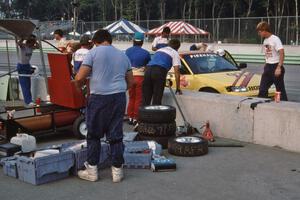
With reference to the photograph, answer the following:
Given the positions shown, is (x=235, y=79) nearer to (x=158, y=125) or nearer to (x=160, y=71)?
(x=160, y=71)

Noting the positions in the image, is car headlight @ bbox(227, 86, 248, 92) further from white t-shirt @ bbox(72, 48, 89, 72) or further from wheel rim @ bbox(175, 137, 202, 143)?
wheel rim @ bbox(175, 137, 202, 143)

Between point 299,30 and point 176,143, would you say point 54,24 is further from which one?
point 176,143

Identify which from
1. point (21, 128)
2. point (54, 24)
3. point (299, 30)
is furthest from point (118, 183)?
point (54, 24)

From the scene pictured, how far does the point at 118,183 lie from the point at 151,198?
2.30ft

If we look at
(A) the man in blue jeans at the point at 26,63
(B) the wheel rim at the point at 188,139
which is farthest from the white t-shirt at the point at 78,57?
(B) the wheel rim at the point at 188,139

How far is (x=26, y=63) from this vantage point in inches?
460

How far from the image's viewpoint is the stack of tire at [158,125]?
7828 millimetres

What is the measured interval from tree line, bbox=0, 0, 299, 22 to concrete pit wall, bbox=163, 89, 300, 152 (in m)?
53.0

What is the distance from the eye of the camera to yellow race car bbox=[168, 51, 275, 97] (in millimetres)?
10867

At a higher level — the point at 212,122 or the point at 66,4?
the point at 66,4

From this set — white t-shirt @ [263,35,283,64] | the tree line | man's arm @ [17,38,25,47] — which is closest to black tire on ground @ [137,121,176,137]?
white t-shirt @ [263,35,283,64]

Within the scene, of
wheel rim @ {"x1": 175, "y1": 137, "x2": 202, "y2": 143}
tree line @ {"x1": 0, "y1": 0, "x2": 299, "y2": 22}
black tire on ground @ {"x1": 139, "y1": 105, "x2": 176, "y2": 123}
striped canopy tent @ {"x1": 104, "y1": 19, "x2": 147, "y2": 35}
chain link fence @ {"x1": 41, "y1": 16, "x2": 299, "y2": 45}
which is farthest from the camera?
tree line @ {"x1": 0, "y1": 0, "x2": 299, "y2": 22}

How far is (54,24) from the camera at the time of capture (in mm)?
53750

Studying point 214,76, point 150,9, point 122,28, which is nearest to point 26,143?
point 214,76
